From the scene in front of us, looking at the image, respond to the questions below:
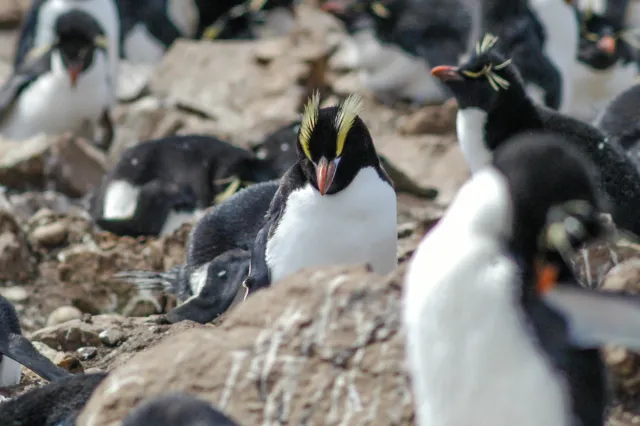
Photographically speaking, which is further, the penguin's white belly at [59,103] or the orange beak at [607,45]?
the orange beak at [607,45]

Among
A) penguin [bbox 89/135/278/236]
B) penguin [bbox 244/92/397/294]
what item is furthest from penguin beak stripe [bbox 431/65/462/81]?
penguin [bbox 244/92/397/294]

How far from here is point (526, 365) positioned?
10.0 feet

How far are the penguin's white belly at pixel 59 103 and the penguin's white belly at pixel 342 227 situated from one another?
205 inches

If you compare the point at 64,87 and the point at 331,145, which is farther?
the point at 64,87

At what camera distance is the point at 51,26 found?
9.69 meters

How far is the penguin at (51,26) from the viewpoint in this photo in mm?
9906

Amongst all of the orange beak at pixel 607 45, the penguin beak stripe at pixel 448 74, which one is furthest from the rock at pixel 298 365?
the orange beak at pixel 607 45

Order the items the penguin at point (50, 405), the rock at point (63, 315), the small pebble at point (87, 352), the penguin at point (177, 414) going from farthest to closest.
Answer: the rock at point (63, 315) < the small pebble at point (87, 352) < the penguin at point (50, 405) < the penguin at point (177, 414)

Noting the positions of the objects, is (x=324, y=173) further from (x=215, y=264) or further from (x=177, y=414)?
(x=177, y=414)

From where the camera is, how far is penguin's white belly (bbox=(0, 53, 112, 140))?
376 inches

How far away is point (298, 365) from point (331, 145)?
1259 millimetres

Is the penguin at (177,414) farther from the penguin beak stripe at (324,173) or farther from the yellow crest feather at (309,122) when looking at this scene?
the yellow crest feather at (309,122)

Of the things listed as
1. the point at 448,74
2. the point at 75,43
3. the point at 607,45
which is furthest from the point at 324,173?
the point at 607,45

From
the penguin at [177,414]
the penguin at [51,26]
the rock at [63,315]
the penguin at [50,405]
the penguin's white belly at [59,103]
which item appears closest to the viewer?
the penguin at [177,414]
